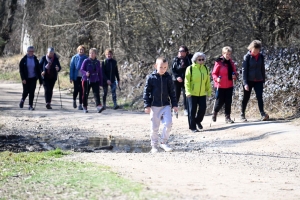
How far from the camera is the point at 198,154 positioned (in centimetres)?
1151

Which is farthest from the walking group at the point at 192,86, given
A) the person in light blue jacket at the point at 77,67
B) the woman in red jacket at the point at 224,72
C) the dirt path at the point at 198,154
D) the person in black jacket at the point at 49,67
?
the person in black jacket at the point at 49,67

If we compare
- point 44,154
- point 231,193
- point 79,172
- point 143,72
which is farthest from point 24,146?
point 143,72

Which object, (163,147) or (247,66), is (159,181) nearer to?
(163,147)

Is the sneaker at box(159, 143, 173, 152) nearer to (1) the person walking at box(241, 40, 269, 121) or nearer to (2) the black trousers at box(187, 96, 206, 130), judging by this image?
(2) the black trousers at box(187, 96, 206, 130)

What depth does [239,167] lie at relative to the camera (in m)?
10.1

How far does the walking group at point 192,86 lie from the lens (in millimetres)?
11977

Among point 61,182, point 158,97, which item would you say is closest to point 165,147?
point 158,97

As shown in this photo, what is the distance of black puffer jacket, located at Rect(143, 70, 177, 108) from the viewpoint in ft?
39.2

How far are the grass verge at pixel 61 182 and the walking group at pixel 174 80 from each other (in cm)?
253

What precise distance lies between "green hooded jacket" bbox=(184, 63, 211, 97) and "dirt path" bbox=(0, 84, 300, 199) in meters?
1.01

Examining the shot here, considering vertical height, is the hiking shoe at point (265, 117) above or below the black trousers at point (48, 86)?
below

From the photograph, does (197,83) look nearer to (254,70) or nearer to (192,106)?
(192,106)

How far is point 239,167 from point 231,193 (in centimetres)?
228

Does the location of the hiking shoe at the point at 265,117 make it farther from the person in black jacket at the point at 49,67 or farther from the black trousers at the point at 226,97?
the person in black jacket at the point at 49,67
